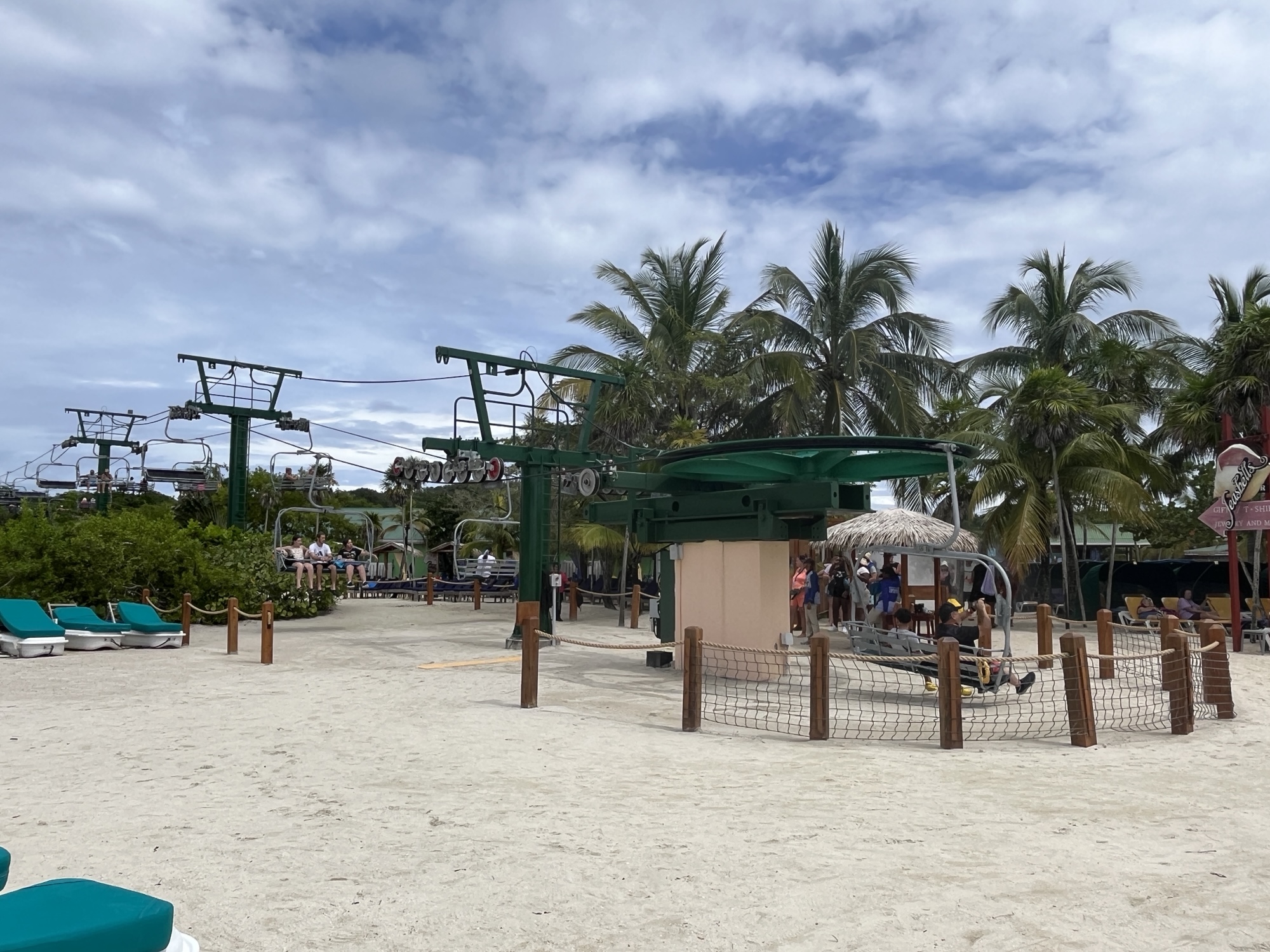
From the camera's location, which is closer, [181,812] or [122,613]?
[181,812]

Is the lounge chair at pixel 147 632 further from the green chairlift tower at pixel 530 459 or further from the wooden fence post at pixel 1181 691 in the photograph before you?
the wooden fence post at pixel 1181 691

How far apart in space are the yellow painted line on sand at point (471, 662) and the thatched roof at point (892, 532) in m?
5.64

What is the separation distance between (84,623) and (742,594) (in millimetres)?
11593

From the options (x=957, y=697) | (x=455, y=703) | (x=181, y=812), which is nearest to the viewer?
(x=181, y=812)

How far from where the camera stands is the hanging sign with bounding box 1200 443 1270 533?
56.3 ft

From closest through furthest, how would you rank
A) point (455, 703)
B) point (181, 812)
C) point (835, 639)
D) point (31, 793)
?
point (181, 812)
point (31, 793)
point (455, 703)
point (835, 639)

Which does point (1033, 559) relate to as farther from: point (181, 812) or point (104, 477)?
point (104, 477)

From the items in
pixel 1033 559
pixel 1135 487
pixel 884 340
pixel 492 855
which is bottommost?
pixel 492 855

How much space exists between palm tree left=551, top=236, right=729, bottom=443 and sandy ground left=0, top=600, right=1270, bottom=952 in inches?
632

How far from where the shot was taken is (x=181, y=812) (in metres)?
6.45

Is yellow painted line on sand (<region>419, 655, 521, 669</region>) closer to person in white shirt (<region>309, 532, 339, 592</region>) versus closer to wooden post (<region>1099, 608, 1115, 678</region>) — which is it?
wooden post (<region>1099, 608, 1115, 678</region>)

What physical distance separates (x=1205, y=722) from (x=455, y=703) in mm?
7686

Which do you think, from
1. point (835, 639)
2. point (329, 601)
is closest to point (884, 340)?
point (835, 639)

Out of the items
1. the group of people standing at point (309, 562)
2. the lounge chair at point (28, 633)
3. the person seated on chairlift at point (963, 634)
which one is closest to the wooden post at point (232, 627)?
the lounge chair at point (28, 633)
